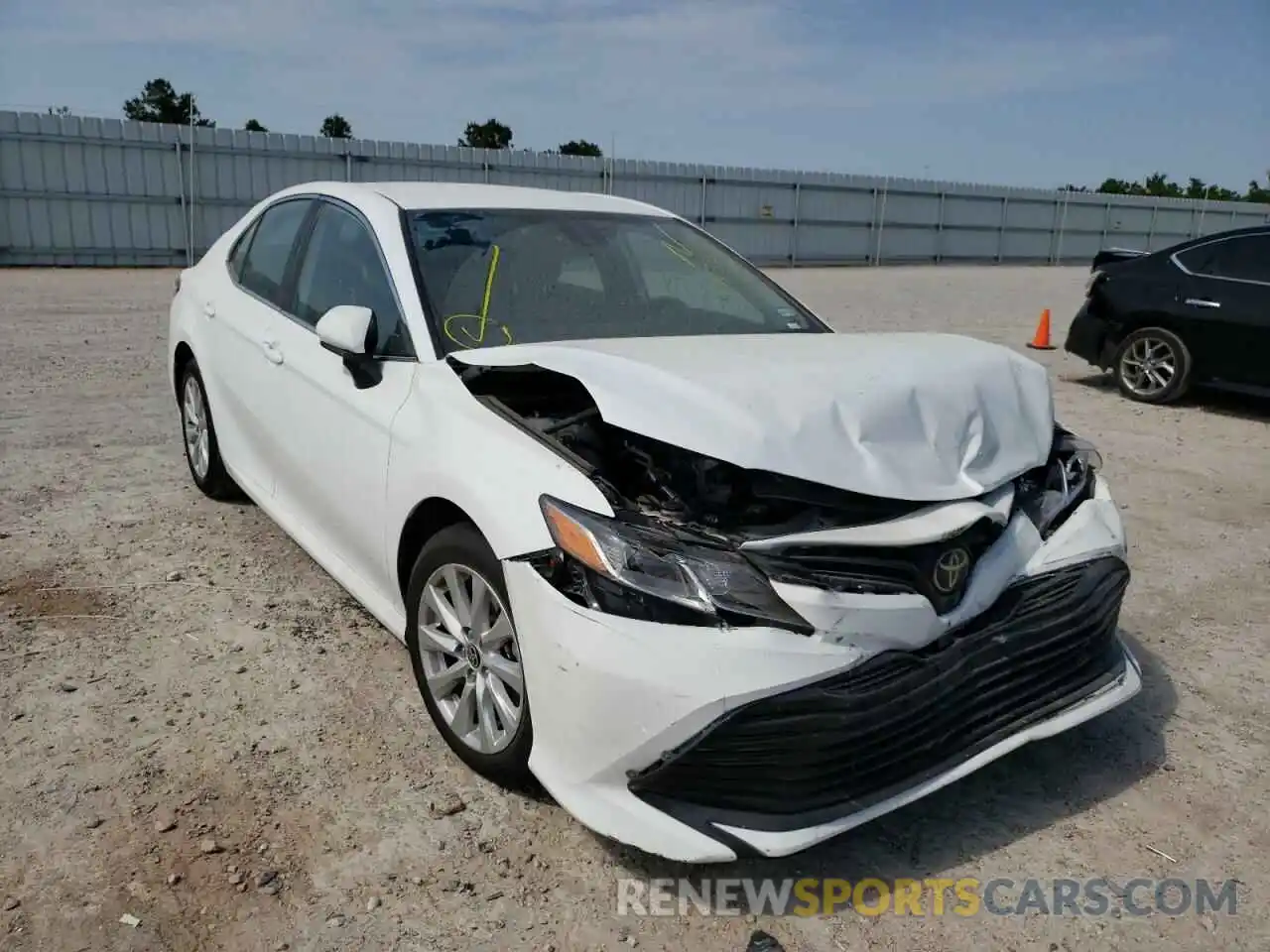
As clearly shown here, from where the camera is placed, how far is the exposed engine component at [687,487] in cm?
257

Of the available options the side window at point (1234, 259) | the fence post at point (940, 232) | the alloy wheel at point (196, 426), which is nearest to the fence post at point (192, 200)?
the alloy wheel at point (196, 426)

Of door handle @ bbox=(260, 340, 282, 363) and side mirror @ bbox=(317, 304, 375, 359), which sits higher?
side mirror @ bbox=(317, 304, 375, 359)

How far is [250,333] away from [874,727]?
122 inches

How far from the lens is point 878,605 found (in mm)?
2389

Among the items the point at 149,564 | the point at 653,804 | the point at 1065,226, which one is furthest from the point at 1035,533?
the point at 1065,226

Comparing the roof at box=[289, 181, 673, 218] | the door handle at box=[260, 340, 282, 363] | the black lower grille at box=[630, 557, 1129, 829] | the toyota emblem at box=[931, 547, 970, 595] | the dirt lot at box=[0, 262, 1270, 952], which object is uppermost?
the roof at box=[289, 181, 673, 218]

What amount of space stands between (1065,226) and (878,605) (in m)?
36.6

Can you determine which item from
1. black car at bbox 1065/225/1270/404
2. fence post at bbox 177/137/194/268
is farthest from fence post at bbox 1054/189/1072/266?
black car at bbox 1065/225/1270/404

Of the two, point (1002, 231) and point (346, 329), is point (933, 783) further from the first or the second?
point (1002, 231)

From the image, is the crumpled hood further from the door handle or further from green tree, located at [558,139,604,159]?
green tree, located at [558,139,604,159]

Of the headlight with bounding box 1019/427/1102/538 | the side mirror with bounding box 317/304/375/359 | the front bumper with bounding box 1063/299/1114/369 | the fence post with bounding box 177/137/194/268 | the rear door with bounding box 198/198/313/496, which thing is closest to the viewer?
the headlight with bounding box 1019/427/1102/538

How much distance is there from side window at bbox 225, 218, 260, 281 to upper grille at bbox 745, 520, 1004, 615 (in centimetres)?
333

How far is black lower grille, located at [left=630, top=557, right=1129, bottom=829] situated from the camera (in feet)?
7.55

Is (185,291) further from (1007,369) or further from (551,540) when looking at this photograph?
(1007,369)
